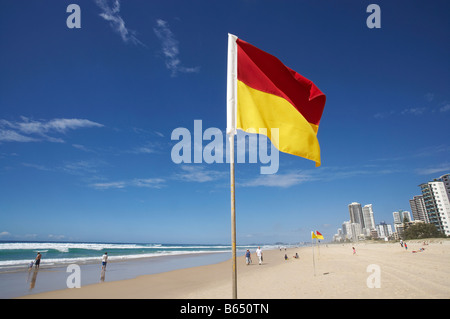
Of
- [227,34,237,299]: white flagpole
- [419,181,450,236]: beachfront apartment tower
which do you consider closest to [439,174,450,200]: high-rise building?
[419,181,450,236]: beachfront apartment tower

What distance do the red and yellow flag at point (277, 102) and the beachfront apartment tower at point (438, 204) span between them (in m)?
135

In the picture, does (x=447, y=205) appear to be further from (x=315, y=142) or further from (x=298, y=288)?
(x=315, y=142)

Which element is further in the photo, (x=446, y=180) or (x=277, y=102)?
(x=446, y=180)

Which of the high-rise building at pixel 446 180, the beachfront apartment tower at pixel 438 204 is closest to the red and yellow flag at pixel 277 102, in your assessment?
the beachfront apartment tower at pixel 438 204

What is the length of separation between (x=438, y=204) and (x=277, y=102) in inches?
5511

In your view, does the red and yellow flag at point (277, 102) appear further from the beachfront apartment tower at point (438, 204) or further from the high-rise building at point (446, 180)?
the high-rise building at point (446, 180)

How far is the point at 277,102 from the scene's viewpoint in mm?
6211

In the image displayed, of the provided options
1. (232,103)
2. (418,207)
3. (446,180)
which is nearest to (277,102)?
(232,103)

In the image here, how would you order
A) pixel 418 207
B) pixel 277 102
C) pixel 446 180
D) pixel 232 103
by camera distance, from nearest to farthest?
pixel 232 103, pixel 277 102, pixel 446 180, pixel 418 207

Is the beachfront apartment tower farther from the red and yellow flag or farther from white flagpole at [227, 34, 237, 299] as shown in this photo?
white flagpole at [227, 34, 237, 299]

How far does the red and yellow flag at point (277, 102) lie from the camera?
563 cm

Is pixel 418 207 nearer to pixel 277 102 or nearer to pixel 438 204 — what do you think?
pixel 438 204
